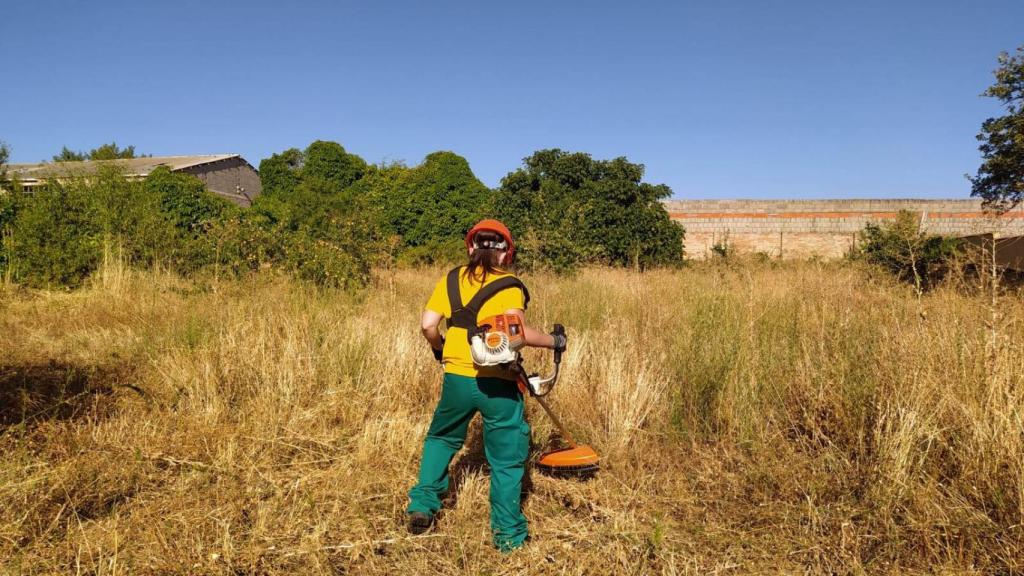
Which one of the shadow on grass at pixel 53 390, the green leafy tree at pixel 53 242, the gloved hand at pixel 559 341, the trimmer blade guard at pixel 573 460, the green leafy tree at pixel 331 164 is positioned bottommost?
the trimmer blade guard at pixel 573 460

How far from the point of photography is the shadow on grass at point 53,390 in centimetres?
410

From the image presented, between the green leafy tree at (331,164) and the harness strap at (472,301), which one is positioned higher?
the green leafy tree at (331,164)

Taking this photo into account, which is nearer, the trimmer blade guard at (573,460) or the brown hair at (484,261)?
the brown hair at (484,261)

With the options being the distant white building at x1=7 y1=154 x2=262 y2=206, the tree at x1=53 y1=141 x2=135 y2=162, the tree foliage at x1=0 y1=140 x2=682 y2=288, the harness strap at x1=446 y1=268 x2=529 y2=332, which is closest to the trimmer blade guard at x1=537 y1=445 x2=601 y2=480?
the harness strap at x1=446 y1=268 x2=529 y2=332

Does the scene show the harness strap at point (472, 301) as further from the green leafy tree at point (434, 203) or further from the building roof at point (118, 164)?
the building roof at point (118, 164)

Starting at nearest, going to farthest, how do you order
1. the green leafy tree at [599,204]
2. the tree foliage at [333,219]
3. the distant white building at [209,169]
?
the tree foliage at [333,219], the green leafy tree at [599,204], the distant white building at [209,169]

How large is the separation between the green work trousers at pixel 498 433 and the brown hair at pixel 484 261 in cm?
51

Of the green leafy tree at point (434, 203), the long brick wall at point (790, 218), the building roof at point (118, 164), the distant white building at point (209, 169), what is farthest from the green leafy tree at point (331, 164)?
the long brick wall at point (790, 218)

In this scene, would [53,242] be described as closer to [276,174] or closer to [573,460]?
[573,460]

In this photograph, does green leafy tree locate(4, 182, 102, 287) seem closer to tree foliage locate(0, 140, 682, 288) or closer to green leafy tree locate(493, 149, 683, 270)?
tree foliage locate(0, 140, 682, 288)

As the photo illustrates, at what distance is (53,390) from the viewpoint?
461 cm

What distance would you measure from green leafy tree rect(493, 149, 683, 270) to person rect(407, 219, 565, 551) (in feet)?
38.1

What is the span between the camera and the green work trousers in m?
2.75

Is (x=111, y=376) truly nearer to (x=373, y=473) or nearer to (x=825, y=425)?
(x=373, y=473)
